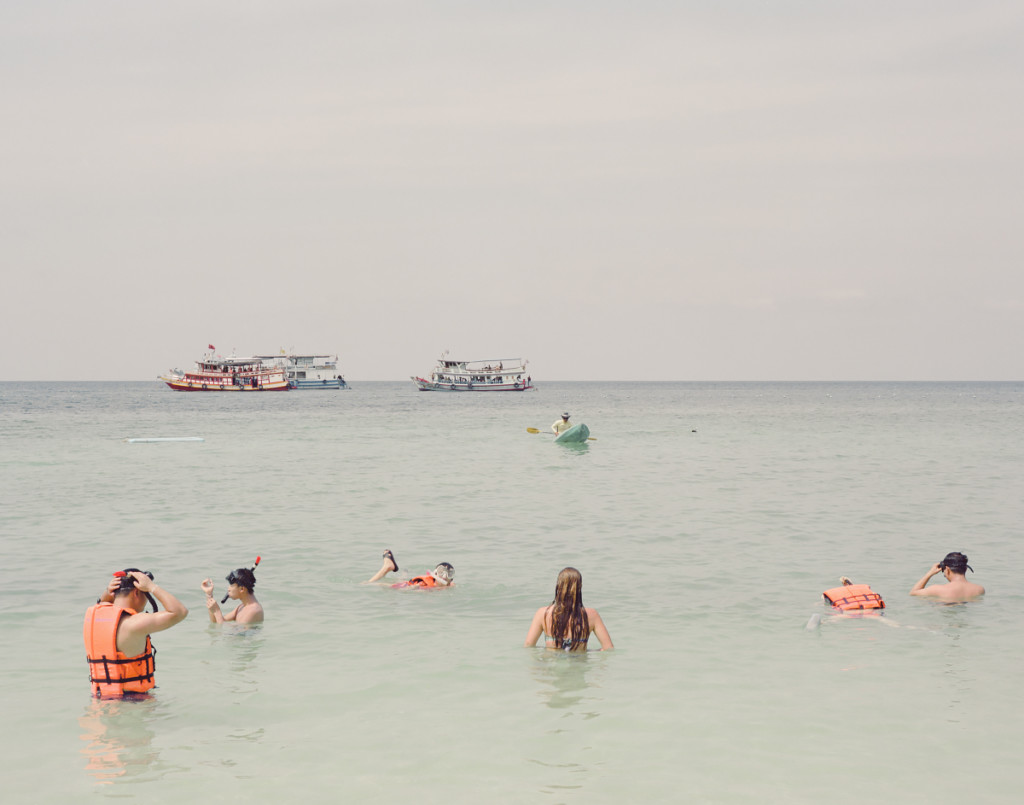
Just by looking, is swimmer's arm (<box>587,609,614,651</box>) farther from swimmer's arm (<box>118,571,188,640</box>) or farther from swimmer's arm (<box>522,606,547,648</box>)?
swimmer's arm (<box>118,571,188,640</box>)

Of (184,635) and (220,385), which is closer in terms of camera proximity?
(184,635)

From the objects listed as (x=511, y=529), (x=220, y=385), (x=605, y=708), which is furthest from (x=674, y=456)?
(x=220, y=385)

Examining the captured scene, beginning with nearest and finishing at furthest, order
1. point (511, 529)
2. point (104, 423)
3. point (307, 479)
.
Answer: point (511, 529) < point (307, 479) < point (104, 423)

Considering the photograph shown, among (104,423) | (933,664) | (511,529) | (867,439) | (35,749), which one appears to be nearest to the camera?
(35,749)

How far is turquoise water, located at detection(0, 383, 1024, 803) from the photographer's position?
6914mm

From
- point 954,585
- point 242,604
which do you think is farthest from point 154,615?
point 954,585

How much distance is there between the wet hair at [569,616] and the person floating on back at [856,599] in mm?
4173

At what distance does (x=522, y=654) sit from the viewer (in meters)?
10.0

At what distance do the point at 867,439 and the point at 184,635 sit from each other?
44.2 meters

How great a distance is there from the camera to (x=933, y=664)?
9.62 meters

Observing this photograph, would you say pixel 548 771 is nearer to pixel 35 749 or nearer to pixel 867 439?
pixel 35 749

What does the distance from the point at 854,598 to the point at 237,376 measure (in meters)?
135

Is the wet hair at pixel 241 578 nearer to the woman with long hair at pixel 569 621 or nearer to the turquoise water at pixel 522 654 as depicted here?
the turquoise water at pixel 522 654

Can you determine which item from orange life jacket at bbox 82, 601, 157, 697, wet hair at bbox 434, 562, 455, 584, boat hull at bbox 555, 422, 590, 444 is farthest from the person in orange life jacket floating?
boat hull at bbox 555, 422, 590, 444
